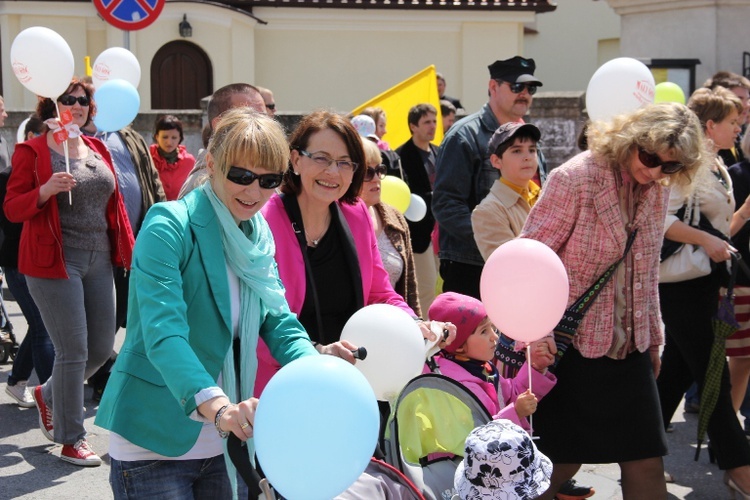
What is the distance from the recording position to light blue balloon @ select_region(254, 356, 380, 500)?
99.7 inches

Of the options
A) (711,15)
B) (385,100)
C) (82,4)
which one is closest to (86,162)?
(385,100)

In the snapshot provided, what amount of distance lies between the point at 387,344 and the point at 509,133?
1967mm

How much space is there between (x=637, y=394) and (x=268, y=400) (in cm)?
238

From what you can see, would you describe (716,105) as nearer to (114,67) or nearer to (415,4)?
(114,67)

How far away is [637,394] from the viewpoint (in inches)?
177

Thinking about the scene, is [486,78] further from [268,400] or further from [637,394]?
[268,400]

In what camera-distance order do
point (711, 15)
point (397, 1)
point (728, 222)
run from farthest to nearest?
point (397, 1) < point (711, 15) < point (728, 222)

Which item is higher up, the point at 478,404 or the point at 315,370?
the point at 315,370

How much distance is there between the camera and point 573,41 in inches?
1196

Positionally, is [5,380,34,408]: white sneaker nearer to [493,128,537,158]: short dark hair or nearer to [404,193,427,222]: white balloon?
[404,193,427,222]: white balloon

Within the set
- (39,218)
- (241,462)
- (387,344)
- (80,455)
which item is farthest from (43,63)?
(241,462)

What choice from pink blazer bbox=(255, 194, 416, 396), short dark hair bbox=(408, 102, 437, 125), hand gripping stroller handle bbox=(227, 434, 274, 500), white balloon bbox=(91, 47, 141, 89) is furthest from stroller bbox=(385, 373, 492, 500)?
white balloon bbox=(91, 47, 141, 89)

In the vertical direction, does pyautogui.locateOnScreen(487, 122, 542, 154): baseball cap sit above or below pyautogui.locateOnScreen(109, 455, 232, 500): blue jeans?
above

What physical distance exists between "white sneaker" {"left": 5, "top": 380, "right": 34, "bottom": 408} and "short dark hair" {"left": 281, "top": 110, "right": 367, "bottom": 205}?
389cm
